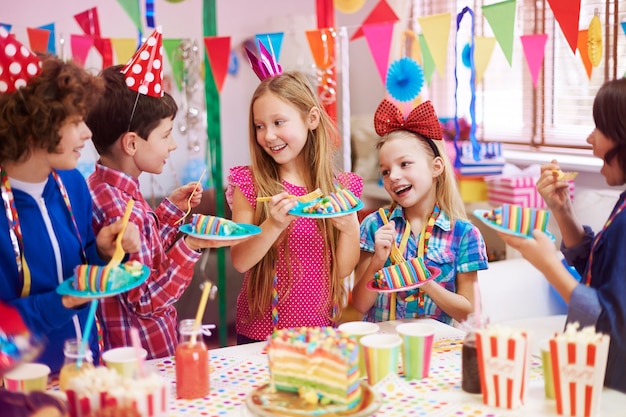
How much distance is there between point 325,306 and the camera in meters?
2.23

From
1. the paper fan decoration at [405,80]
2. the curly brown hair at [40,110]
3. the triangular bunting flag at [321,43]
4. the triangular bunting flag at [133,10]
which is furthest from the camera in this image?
the triangular bunting flag at [321,43]

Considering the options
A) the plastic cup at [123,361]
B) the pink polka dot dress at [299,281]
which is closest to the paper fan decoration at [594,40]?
the pink polka dot dress at [299,281]

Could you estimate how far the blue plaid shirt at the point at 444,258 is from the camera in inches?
84.0

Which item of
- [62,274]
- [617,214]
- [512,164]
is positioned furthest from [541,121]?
[62,274]

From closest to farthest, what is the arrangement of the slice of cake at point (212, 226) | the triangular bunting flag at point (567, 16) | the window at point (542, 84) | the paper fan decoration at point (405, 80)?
the slice of cake at point (212, 226) < the triangular bunting flag at point (567, 16) < the paper fan decoration at point (405, 80) < the window at point (542, 84)

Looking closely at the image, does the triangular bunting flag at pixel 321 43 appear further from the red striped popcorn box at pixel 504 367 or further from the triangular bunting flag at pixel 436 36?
the red striped popcorn box at pixel 504 367

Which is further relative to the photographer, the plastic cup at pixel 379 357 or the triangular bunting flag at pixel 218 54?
the triangular bunting flag at pixel 218 54

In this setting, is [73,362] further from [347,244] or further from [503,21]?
[503,21]

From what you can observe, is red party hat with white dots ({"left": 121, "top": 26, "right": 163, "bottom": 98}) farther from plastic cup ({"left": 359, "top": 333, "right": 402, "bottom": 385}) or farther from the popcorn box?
the popcorn box

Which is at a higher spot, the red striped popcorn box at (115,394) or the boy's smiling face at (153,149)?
the boy's smiling face at (153,149)

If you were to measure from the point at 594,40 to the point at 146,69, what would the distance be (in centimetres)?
190

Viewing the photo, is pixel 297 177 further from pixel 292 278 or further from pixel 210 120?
pixel 210 120

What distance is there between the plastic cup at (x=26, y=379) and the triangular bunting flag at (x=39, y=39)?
2043 mm

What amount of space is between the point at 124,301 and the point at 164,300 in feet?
0.35
